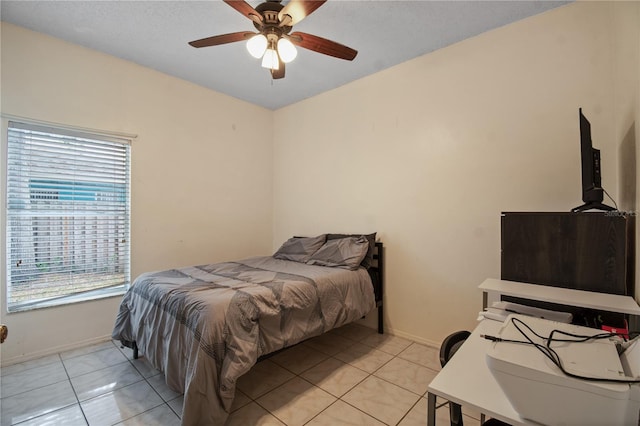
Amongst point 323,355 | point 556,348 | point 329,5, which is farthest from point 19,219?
point 556,348

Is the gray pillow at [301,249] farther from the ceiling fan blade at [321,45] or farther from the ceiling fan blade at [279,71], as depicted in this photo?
the ceiling fan blade at [321,45]

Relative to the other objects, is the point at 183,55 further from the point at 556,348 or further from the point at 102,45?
the point at 556,348

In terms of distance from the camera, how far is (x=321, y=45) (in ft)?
6.75

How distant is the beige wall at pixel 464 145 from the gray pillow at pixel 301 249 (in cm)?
35

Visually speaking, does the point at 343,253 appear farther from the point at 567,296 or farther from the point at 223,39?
the point at 223,39

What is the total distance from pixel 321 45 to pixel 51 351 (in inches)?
133

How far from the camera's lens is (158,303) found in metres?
2.05

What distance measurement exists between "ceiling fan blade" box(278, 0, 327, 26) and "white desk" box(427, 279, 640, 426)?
73.6 inches

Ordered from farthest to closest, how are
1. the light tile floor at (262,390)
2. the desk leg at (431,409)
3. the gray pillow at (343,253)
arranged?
1. the gray pillow at (343,253)
2. the light tile floor at (262,390)
3. the desk leg at (431,409)

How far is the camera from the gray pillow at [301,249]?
3.25 m

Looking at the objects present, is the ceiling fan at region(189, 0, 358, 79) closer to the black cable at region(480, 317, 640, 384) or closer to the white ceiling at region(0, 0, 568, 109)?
the white ceiling at region(0, 0, 568, 109)

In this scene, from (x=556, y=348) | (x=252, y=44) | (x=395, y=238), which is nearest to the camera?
(x=556, y=348)

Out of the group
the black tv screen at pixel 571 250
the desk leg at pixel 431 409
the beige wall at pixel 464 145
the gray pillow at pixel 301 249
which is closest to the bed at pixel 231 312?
the gray pillow at pixel 301 249

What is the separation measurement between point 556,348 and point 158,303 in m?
2.20
